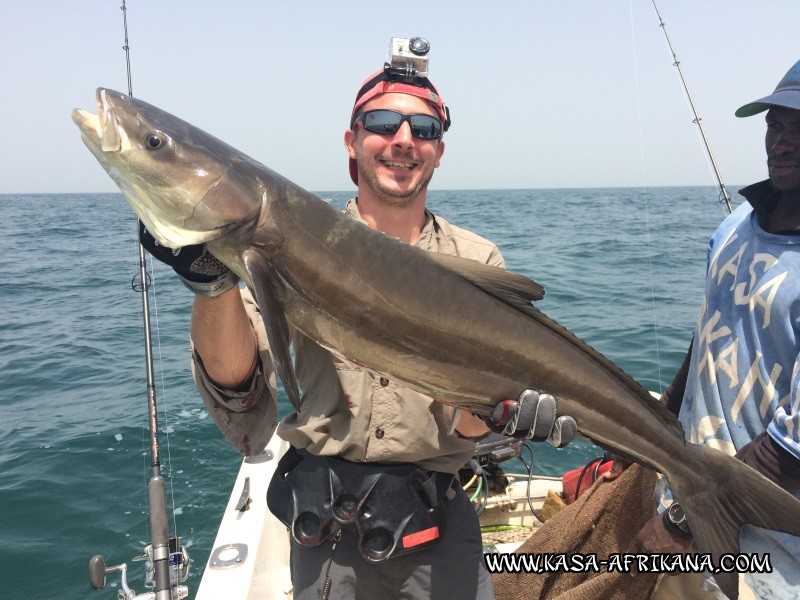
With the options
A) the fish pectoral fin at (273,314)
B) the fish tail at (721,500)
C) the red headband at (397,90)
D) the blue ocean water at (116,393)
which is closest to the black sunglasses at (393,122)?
the red headband at (397,90)

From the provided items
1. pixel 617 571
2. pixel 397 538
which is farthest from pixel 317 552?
pixel 617 571

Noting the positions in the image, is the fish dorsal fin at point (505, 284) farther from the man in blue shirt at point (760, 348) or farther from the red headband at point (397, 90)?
the red headband at point (397, 90)

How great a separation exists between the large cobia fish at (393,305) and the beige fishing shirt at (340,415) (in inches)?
10.9

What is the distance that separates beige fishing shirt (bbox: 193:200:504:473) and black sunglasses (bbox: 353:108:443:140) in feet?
3.49

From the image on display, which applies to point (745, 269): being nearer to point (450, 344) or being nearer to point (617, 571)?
point (450, 344)

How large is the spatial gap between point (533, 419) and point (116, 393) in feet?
28.0

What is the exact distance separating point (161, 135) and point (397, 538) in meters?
1.98

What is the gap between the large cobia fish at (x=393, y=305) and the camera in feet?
7.44

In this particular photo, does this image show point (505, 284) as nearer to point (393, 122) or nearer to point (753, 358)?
point (393, 122)

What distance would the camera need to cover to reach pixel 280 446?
5.39 meters

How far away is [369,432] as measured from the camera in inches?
108

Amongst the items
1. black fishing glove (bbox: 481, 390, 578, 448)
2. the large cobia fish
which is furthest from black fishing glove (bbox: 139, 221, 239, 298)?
black fishing glove (bbox: 481, 390, 578, 448)

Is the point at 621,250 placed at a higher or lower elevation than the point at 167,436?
lower
